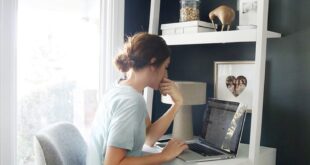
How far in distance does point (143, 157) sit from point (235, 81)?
856mm

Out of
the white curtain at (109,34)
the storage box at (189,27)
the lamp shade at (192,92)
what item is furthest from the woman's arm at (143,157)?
the white curtain at (109,34)

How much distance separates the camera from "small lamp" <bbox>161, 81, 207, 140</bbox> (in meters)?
1.90

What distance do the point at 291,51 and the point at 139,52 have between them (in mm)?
888

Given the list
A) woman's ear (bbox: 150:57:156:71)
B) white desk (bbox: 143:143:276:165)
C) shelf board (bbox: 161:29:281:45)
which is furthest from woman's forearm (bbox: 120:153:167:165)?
shelf board (bbox: 161:29:281:45)

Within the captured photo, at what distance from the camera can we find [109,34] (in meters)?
2.16

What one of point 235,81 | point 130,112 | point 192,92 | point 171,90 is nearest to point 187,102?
point 192,92

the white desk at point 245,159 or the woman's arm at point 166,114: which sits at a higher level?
the woman's arm at point 166,114

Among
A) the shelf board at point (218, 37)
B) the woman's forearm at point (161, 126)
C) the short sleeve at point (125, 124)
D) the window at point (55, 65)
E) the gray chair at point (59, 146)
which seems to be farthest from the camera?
the window at point (55, 65)

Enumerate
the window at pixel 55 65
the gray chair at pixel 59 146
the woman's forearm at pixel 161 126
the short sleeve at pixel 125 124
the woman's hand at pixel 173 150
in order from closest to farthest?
the short sleeve at pixel 125 124 < the gray chair at pixel 59 146 < the woman's hand at pixel 173 150 < the woman's forearm at pixel 161 126 < the window at pixel 55 65

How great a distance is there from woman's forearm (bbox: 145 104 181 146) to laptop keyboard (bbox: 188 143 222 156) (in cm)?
19

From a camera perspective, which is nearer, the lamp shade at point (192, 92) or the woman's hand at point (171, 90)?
the woman's hand at point (171, 90)

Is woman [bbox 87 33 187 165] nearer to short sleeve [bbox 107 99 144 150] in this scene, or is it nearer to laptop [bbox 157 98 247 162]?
short sleeve [bbox 107 99 144 150]

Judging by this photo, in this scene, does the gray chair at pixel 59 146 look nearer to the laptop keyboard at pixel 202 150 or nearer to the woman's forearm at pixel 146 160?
the woman's forearm at pixel 146 160

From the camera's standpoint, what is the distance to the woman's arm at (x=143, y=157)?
1.29 metres
